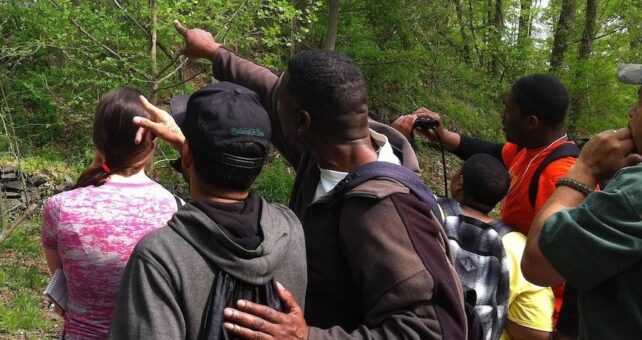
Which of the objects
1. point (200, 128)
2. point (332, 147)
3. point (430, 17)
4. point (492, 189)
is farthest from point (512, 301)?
point (430, 17)

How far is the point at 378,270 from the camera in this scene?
1.80m

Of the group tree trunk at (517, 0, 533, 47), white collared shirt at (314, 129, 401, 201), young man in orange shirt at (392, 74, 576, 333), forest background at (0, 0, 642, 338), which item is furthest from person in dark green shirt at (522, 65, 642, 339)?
tree trunk at (517, 0, 533, 47)

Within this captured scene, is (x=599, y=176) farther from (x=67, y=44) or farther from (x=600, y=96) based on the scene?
(x=600, y=96)

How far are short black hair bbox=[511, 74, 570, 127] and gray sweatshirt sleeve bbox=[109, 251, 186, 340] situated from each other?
261 centimetres

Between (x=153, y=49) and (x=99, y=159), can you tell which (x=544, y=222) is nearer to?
(x=99, y=159)

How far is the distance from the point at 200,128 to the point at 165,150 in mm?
7600

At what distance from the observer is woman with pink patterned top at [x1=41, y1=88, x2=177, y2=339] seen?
7.58 ft

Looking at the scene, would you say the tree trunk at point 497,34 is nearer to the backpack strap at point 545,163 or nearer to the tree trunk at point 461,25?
the tree trunk at point 461,25

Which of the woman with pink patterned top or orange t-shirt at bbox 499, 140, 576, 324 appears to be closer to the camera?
the woman with pink patterned top

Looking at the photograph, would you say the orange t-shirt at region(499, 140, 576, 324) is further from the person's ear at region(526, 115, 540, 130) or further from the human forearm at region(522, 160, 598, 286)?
the human forearm at region(522, 160, 598, 286)

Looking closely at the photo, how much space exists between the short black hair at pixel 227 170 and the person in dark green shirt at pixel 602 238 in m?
0.90

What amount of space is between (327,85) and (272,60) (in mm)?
5969

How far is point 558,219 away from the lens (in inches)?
73.2

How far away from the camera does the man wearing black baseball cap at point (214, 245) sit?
1658 millimetres
